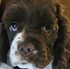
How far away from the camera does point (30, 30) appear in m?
1.31

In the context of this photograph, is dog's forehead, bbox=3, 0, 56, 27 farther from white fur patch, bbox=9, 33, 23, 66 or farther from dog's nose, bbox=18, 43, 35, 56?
dog's nose, bbox=18, 43, 35, 56

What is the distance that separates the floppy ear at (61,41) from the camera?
4.84ft

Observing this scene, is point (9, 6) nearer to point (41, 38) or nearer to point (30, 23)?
point (30, 23)

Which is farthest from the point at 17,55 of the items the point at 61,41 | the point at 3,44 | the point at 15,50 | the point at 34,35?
the point at 61,41

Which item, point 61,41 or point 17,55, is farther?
point 61,41

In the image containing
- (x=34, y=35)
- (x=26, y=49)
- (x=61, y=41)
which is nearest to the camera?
(x=26, y=49)

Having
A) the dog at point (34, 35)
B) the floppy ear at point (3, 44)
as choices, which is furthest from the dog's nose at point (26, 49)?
the floppy ear at point (3, 44)

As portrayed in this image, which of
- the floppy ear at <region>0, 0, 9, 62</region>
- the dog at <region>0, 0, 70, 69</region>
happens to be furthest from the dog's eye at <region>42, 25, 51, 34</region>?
the floppy ear at <region>0, 0, 9, 62</region>

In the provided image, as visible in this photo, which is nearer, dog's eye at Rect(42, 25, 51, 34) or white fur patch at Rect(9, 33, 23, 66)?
white fur patch at Rect(9, 33, 23, 66)

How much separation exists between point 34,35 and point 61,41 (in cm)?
33

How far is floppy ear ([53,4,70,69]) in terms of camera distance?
1.48 meters

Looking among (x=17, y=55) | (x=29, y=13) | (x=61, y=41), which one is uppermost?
(x=29, y=13)

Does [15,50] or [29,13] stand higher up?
[29,13]

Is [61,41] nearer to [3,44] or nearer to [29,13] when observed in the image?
[29,13]
